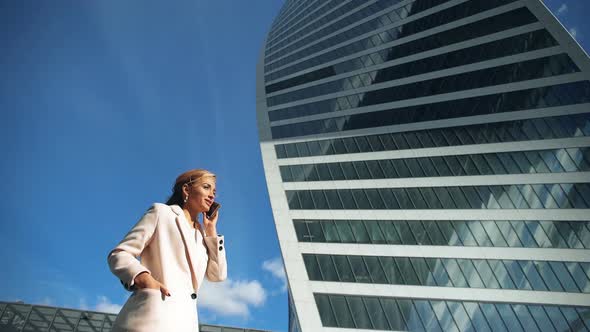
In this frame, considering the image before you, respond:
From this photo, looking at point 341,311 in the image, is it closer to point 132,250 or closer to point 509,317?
point 509,317

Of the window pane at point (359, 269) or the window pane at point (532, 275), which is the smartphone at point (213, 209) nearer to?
the window pane at point (359, 269)

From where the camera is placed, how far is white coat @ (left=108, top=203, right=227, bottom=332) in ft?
7.16

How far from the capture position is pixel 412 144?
32.4m

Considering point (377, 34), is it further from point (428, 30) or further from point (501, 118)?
point (501, 118)

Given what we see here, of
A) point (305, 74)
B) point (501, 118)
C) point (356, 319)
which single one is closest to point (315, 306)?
point (356, 319)

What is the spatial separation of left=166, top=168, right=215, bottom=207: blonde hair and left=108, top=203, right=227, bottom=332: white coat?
0.25 m

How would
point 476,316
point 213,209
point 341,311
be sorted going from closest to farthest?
point 213,209 < point 476,316 < point 341,311

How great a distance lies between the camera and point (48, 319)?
65.0 feet

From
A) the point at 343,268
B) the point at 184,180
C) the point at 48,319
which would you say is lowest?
the point at 184,180

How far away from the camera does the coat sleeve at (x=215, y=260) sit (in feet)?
9.89

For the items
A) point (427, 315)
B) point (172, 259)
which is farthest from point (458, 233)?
point (172, 259)

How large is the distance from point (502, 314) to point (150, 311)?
2651 centimetres

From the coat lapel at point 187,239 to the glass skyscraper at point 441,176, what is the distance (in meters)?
22.8

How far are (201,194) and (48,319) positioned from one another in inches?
907
